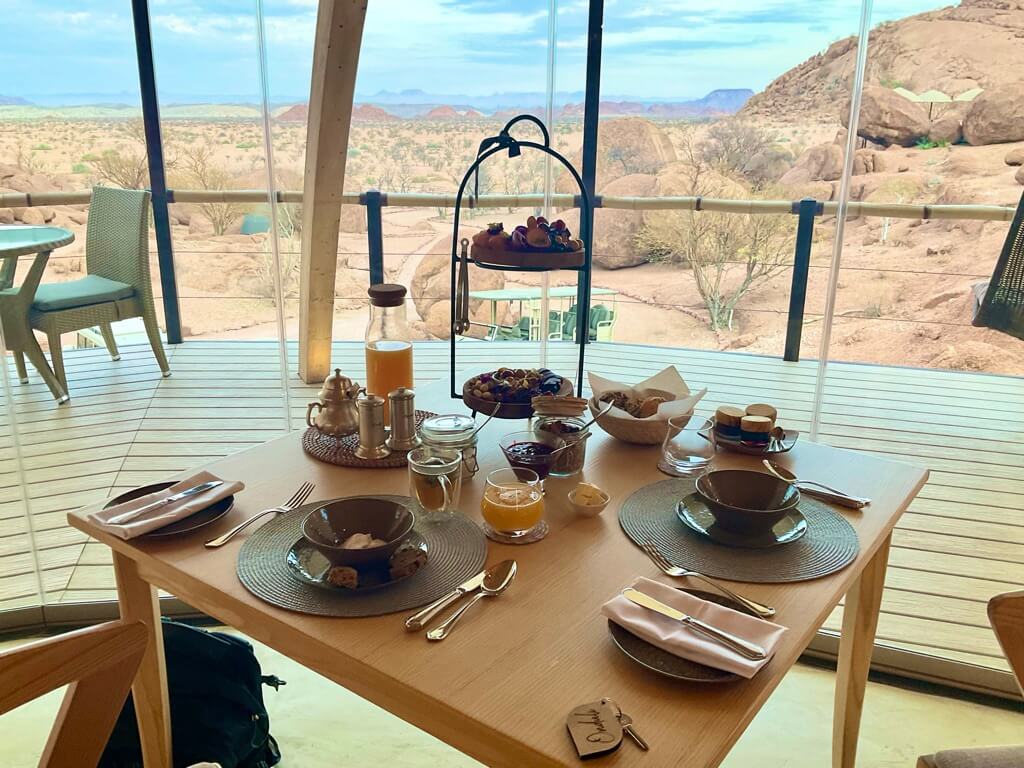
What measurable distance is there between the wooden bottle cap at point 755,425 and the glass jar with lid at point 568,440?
13.2 inches

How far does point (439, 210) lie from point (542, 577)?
8.95 ft

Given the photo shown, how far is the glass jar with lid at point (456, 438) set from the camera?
1.37m

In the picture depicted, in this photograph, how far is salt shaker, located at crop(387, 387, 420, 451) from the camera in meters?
1.47

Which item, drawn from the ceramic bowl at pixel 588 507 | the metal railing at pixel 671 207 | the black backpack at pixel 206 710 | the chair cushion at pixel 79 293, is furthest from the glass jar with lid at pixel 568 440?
the chair cushion at pixel 79 293

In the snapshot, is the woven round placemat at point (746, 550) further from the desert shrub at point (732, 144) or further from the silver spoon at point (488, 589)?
the desert shrub at point (732, 144)

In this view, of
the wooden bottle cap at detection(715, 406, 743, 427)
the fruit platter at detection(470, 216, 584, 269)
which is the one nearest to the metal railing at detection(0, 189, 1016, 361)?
the fruit platter at detection(470, 216, 584, 269)

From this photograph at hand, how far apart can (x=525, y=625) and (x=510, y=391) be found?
63cm

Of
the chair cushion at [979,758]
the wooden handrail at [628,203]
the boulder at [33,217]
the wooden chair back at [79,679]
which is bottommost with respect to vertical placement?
the chair cushion at [979,758]

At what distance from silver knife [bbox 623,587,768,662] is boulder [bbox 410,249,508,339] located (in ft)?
8.38

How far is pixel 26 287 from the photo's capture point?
303cm

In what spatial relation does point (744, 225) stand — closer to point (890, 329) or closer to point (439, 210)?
point (890, 329)

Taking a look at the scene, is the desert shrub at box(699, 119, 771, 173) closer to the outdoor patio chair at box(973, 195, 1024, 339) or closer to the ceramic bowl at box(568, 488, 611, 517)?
the outdoor patio chair at box(973, 195, 1024, 339)

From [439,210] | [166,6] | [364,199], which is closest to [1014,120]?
[439,210]

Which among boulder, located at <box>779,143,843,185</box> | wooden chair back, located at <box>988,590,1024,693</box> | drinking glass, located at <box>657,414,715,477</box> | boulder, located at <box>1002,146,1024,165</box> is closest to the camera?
wooden chair back, located at <box>988,590,1024,693</box>
